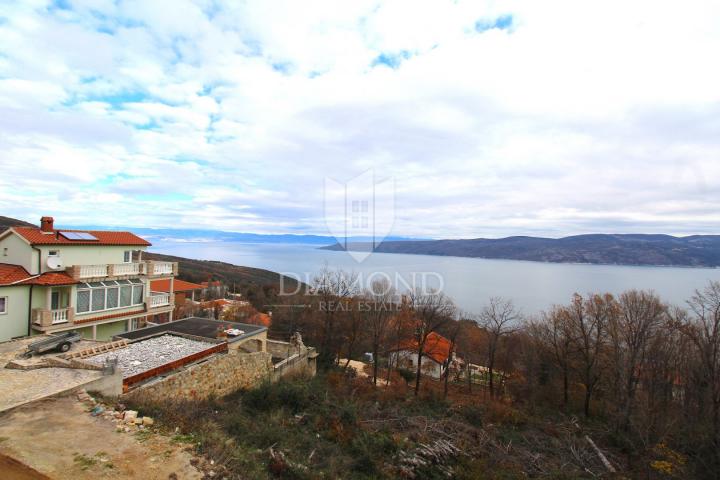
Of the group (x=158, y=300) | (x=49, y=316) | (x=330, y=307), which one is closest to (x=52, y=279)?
(x=49, y=316)

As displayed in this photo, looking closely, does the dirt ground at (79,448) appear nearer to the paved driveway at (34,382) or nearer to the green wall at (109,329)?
the paved driveway at (34,382)

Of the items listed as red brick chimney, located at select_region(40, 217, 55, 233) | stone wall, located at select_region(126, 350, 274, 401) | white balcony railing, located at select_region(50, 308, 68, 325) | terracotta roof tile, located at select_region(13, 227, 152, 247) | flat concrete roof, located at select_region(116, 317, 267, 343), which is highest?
red brick chimney, located at select_region(40, 217, 55, 233)

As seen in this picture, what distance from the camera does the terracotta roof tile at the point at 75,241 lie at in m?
12.5

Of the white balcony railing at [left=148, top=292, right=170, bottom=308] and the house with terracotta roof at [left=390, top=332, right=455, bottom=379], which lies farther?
the house with terracotta roof at [left=390, top=332, right=455, bottom=379]

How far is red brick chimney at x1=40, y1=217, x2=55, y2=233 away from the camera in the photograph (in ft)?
45.1

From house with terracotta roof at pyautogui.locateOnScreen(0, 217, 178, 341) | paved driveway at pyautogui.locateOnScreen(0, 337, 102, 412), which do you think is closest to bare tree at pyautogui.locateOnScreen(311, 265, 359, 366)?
house with terracotta roof at pyautogui.locateOnScreen(0, 217, 178, 341)

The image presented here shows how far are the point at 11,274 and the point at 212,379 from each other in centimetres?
830

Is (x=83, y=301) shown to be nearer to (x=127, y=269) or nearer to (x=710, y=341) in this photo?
(x=127, y=269)

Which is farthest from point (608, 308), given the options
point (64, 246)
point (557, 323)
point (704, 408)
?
point (64, 246)

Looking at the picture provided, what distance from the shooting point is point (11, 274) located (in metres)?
11.8

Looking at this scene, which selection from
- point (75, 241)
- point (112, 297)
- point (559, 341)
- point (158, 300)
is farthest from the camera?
point (559, 341)

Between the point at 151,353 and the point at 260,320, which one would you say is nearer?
the point at 151,353

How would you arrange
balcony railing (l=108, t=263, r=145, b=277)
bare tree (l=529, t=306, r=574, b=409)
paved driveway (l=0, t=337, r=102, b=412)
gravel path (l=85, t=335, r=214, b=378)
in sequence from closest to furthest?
paved driveway (l=0, t=337, r=102, b=412), gravel path (l=85, t=335, r=214, b=378), balcony railing (l=108, t=263, r=145, b=277), bare tree (l=529, t=306, r=574, b=409)

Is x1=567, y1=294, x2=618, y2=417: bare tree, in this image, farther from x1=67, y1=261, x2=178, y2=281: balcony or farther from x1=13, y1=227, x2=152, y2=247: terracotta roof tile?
x1=13, y1=227, x2=152, y2=247: terracotta roof tile
